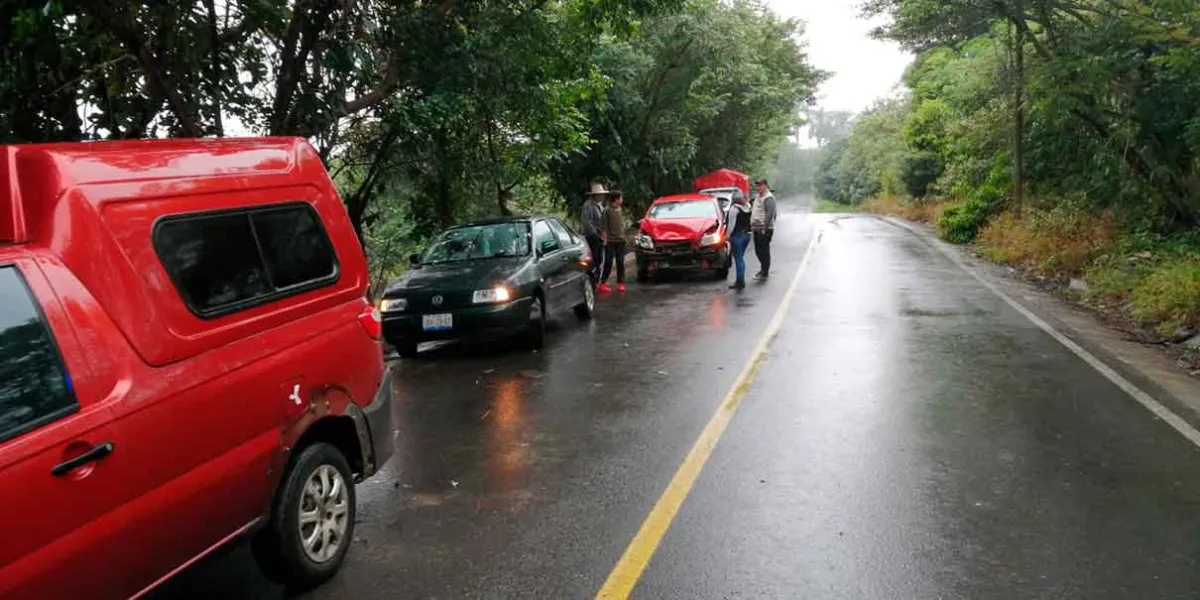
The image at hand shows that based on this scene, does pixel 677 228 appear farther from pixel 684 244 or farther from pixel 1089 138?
pixel 1089 138

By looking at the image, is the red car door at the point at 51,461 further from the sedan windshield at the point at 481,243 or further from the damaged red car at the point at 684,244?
the damaged red car at the point at 684,244

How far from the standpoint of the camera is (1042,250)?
17.0 metres

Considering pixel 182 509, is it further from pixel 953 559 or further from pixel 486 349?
pixel 486 349

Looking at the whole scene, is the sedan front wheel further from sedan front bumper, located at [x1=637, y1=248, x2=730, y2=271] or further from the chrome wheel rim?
the chrome wheel rim

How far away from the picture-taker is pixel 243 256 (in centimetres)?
385

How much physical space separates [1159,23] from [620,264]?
8.72 m

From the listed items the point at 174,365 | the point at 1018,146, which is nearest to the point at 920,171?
the point at 1018,146

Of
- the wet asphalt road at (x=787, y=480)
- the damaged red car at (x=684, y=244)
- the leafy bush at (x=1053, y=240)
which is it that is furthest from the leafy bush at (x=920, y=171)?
the wet asphalt road at (x=787, y=480)

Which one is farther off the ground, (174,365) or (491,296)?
(174,365)

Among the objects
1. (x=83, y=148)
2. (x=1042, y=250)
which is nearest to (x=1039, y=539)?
(x=83, y=148)

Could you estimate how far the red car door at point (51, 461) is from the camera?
2580 mm

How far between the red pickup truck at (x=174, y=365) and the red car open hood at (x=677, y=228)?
38.5 feet

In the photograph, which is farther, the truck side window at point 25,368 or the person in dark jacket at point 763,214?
the person in dark jacket at point 763,214

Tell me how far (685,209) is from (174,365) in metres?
14.6
